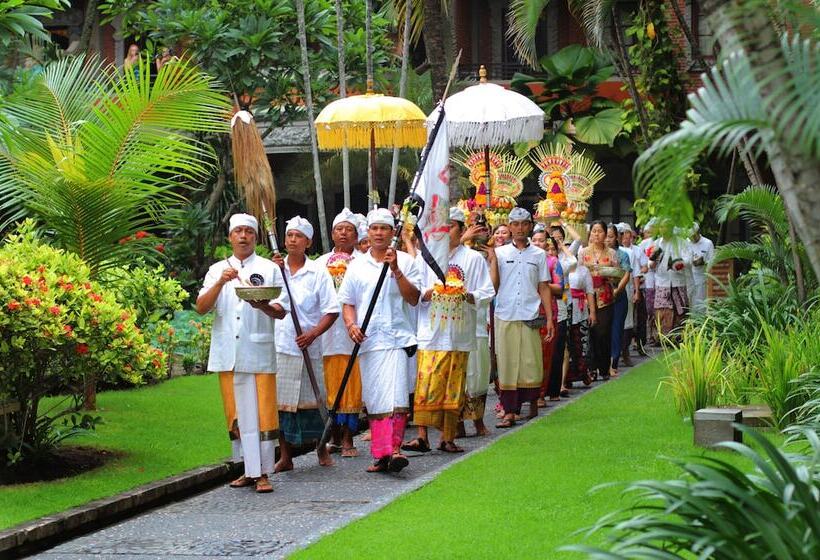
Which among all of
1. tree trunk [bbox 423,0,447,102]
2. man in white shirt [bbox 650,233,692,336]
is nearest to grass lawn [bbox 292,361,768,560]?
tree trunk [bbox 423,0,447,102]

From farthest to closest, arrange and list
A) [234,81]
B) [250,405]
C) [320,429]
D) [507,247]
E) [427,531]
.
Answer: [234,81] < [507,247] < [320,429] < [250,405] < [427,531]

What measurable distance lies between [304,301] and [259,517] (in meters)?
2.81

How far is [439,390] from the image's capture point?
12414mm

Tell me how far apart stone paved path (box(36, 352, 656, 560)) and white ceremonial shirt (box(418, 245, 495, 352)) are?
930mm

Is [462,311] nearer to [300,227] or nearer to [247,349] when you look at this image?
[300,227]

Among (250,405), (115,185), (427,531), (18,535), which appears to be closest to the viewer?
(427,531)

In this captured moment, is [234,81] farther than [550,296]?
Yes

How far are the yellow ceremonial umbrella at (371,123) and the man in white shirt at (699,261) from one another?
21.6 ft

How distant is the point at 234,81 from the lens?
21531mm

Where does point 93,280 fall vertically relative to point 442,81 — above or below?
below

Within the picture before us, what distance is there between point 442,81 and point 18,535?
11753mm

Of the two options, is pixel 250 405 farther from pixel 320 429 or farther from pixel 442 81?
pixel 442 81

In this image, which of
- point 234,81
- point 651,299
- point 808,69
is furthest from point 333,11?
point 808,69

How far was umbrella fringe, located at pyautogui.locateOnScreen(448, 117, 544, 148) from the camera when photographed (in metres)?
16.4
